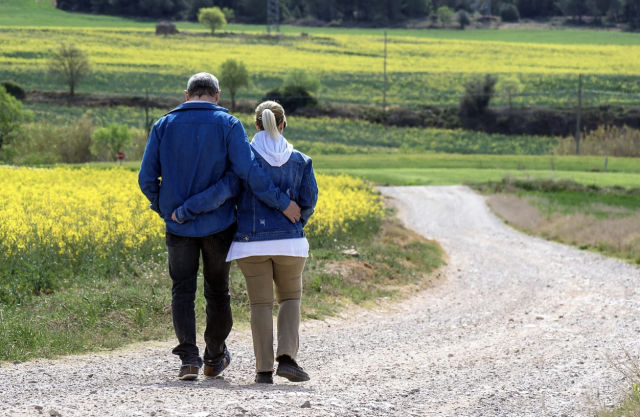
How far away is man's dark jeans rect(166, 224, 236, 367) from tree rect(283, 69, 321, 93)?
65762mm

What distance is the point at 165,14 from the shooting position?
68.4 meters

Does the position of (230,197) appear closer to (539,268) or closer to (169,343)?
(169,343)

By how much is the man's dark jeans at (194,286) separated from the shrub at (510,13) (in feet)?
364

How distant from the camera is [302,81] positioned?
7206 cm

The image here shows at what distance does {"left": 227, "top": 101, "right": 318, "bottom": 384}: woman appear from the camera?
6332 millimetres

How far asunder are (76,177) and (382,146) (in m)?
39.3

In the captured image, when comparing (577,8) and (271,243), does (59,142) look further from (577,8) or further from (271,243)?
(577,8)

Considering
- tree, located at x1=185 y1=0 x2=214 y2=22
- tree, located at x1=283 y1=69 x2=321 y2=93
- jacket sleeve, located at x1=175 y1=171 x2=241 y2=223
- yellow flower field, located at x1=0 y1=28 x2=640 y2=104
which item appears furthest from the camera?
tree, located at x1=185 y1=0 x2=214 y2=22

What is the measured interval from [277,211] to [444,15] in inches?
4526

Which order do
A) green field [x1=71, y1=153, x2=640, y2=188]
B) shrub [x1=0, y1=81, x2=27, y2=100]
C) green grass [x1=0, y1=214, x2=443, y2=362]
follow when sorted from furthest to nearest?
shrub [x1=0, y1=81, x2=27, y2=100]
green field [x1=71, y1=153, x2=640, y2=188]
green grass [x1=0, y1=214, x2=443, y2=362]

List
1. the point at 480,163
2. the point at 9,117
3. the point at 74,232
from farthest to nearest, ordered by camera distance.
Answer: the point at 480,163 < the point at 9,117 < the point at 74,232

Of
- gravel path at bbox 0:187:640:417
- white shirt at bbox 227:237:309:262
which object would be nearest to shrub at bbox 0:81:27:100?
gravel path at bbox 0:187:640:417

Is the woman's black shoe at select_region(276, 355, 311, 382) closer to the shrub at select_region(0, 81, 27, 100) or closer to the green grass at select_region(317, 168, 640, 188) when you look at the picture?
the green grass at select_region(317, 168, 640, 188)

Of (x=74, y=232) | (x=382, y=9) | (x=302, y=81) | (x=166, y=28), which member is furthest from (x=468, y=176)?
(x=382, y=9)
